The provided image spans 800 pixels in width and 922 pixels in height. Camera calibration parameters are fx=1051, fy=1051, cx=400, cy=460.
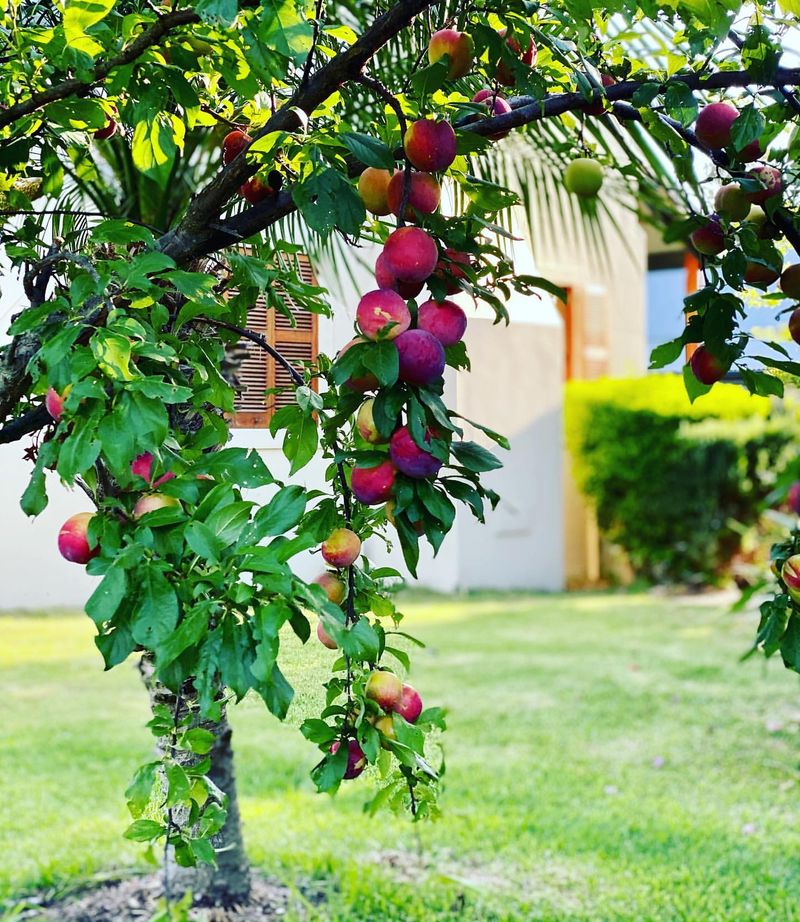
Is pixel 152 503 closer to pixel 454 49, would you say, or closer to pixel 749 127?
pixel 454 49

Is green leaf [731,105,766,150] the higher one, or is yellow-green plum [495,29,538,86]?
yellow-green plum [495,29,538,86]

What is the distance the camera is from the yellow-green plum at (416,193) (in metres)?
1.02

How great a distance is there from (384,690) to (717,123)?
0.74m

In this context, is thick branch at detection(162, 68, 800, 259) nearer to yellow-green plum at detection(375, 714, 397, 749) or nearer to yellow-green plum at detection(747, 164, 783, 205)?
yellow-green plum at detection(747, 164, 783, 205)

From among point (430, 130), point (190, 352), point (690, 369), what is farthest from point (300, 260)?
point (430, 130)

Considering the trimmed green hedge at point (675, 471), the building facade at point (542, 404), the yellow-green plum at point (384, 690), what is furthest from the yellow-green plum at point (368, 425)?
the trimmed green hedge at point (675, 471)

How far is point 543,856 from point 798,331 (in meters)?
1.74

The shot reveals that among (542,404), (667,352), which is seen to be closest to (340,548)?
(667,352)

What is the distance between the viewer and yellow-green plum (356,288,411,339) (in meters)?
0.92

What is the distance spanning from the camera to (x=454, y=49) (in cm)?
109

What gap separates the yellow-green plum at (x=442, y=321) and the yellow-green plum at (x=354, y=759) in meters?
0.46

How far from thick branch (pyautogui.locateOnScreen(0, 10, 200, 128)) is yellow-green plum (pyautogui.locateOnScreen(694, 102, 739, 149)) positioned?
568 mm

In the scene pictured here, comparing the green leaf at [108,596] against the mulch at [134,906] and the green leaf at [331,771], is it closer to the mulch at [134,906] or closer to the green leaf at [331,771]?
the green leaf at [331,771]

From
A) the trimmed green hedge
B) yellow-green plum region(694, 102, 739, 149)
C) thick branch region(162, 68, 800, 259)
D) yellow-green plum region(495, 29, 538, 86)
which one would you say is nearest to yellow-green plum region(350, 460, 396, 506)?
thick branch region(162, 68, 800, 259)
